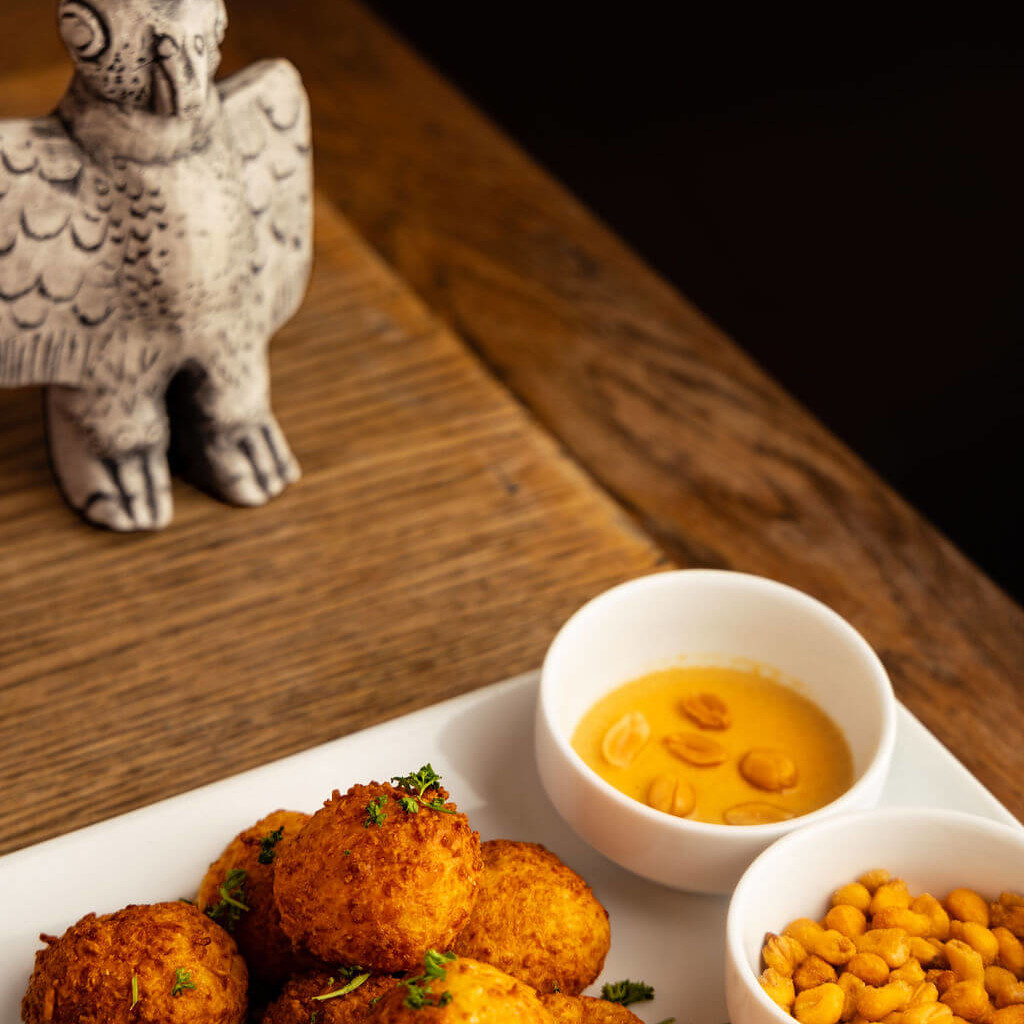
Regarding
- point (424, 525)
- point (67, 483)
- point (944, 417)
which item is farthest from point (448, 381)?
point (944, 417)

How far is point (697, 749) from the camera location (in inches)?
46.9

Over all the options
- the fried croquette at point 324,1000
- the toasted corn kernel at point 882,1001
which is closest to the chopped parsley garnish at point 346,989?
the fried croquette at point 324,1000

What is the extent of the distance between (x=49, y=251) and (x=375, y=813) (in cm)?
61

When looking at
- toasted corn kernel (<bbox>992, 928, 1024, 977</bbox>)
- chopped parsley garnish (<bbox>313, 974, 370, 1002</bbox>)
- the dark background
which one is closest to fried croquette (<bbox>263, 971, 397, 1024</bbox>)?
chopped parsley garnish (<bbox>313, 974, 370, 1002</bbox>)

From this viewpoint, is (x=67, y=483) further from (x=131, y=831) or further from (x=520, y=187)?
(x=520, y=187)

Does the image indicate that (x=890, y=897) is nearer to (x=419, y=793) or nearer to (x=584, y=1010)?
(x=584, y=1010)

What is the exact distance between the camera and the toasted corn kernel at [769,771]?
3.82 feet

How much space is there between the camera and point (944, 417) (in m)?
2.86

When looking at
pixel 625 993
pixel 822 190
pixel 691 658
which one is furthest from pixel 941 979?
pixel 822 190

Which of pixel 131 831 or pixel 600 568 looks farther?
pixel 600 568

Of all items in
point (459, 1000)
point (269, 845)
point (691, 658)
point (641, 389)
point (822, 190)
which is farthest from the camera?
point (822, 190)

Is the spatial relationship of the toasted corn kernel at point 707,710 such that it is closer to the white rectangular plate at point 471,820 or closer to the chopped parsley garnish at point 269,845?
the white rectangular plate at point 471,820

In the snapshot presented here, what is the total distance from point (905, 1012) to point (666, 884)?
0.69 ft

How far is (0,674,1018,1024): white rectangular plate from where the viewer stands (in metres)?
1.08
